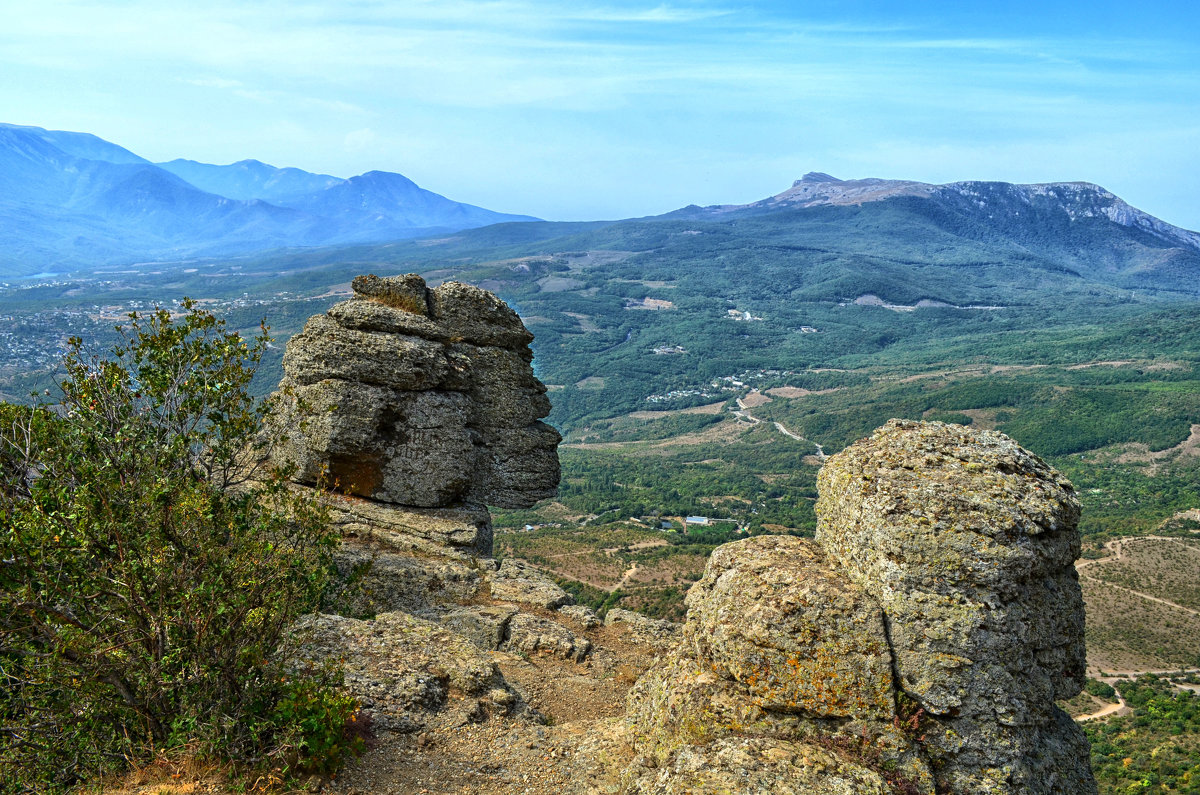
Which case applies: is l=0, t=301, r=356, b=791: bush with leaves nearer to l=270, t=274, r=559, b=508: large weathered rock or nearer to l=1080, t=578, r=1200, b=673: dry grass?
l=270, t=274, r=559, b=508: large weathered rock

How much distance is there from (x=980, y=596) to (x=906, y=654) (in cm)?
120

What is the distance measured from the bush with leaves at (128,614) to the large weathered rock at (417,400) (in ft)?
37.3

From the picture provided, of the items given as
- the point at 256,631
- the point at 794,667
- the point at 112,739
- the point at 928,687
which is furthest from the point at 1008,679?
the point at 112,739

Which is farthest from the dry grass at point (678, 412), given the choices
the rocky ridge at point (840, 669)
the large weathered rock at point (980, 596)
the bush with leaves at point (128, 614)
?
the bush with leaves at point (128, 614)

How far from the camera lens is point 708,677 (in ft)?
30.7

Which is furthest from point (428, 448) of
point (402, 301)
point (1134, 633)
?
point (1134, 633)

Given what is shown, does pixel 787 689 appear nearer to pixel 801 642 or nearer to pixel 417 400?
pixel 801 642

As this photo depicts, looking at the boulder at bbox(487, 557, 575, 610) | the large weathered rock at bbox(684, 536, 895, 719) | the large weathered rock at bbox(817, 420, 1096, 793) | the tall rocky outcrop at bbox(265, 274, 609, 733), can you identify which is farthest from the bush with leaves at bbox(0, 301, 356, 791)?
the boulder at bbox(487, 557, 575, 610)

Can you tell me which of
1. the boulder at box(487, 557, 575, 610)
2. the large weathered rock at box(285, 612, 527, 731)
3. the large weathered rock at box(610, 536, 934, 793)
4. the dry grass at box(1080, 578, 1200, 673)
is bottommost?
the dry grass at box(1080, 578, 1200, 673)

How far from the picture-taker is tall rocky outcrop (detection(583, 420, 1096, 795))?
826cm

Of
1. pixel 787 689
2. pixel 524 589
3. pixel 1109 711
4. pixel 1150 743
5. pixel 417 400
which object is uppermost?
pixel 417 400

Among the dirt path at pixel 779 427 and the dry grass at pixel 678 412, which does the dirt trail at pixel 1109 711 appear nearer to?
the dirt path at pixel 779 427

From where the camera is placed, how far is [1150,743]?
3603 centimetres

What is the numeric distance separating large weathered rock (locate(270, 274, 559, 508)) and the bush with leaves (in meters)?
11.4
